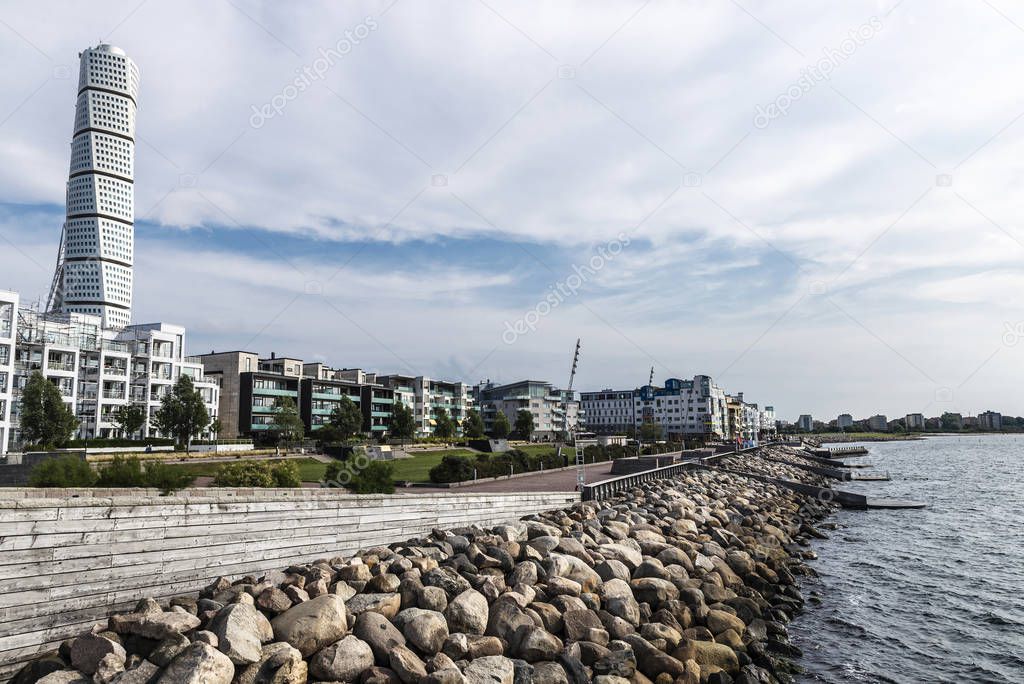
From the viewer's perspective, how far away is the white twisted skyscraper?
116m

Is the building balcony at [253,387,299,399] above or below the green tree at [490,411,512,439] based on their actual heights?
above

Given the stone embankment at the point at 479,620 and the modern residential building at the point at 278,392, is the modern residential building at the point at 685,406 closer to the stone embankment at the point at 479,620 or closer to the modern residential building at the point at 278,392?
the modern residential building at the point at 278,392

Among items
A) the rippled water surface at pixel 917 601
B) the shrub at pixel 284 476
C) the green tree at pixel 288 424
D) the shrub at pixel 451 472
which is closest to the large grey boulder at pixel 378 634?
the rippled water surface at pixel 917 601

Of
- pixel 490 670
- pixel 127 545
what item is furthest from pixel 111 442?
pixel 490 670

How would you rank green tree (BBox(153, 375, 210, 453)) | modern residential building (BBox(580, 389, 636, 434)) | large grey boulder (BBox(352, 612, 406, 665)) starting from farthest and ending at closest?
modern residential building (BBox(580, 389, 636, 434)) → green tree (BBox(153, 375, 210, 453)) → large grey boulder (BBox(352, 612, 406, 665))

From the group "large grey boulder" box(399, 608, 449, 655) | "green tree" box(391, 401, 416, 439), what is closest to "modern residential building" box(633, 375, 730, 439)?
"green tree" box(391, 401, 416, 439)

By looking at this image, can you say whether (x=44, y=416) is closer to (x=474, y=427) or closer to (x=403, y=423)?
(x=403, y=423)

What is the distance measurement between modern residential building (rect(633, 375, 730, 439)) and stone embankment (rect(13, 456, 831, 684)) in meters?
148

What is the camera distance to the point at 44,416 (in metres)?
49.8

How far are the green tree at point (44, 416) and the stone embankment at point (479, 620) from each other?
47368 mm

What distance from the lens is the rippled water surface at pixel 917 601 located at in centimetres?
1468

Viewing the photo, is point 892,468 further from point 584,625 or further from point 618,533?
point 584,625

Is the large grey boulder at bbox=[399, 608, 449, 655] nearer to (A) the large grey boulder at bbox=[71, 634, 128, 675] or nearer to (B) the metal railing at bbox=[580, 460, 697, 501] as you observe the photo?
(A) the large grey boulder at bbox=[71, 634, 128, 675]

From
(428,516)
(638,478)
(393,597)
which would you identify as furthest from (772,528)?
(393,597)
